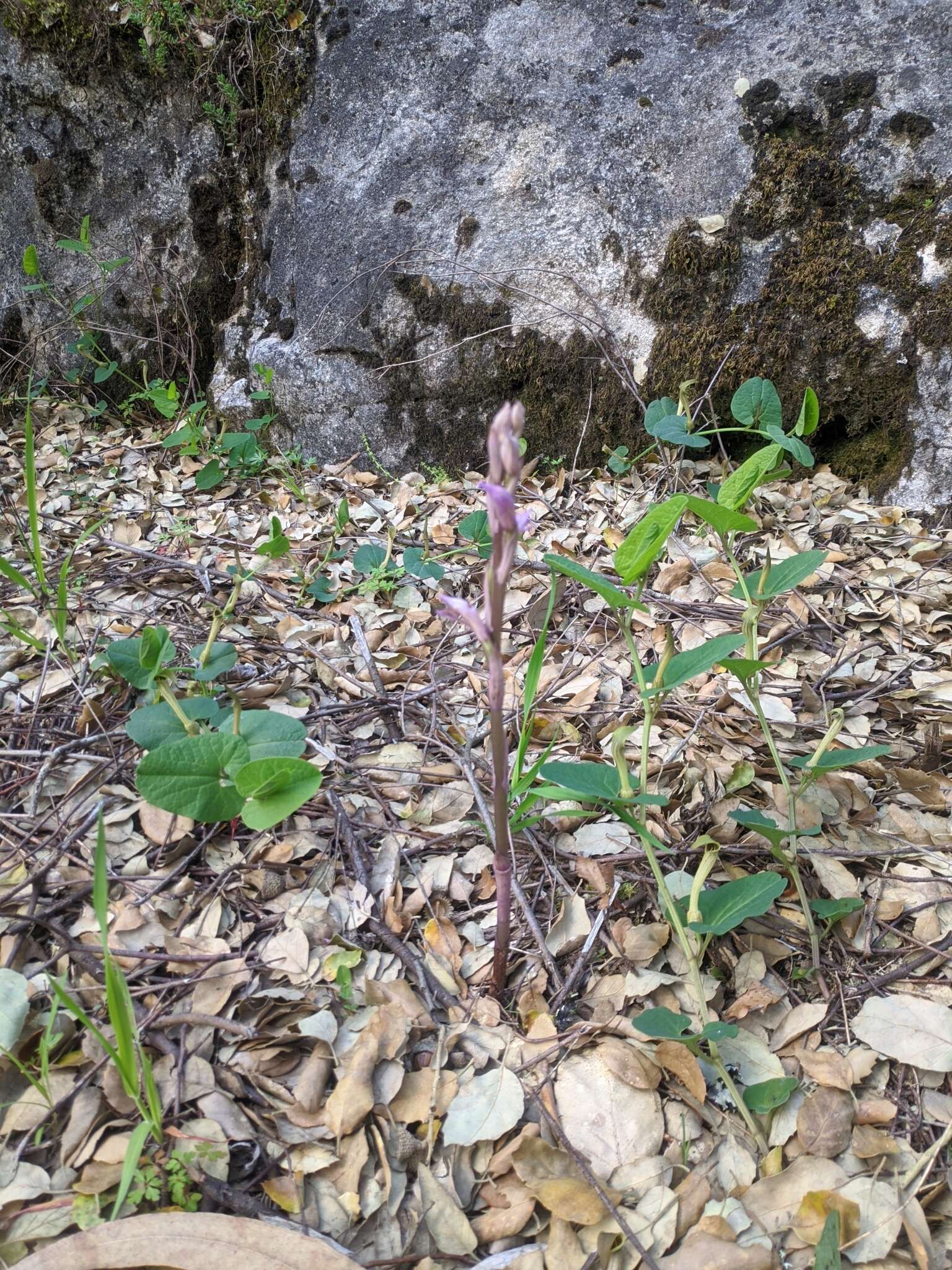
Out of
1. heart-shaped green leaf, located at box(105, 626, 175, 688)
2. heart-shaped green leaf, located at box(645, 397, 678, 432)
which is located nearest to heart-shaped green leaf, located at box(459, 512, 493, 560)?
heart-shaped green leaf, located at box(645, 397, 678, 432)

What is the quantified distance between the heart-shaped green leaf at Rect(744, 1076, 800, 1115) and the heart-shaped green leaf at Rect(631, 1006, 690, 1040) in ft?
0.41

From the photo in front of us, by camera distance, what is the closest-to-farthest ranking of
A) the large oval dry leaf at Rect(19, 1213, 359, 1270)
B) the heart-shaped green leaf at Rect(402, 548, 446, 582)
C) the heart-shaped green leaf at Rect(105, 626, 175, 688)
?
the large oval dry leaf at Rect(19, 1213, 359, 1270) < the heart-shaped green leaf at Rect(105, 626, 175, 688) < the heart-shaped green leaf at Rect(402, 548, 446, 582)

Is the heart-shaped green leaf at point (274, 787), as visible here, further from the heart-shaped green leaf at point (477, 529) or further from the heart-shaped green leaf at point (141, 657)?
the heart-shaped green leaf at point (477, 529)

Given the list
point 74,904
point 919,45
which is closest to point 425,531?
point 74,904

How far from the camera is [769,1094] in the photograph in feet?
3.44

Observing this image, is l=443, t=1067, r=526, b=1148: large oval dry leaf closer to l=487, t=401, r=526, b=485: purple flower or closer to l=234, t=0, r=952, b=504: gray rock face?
l=487, t=401, r=526, b=485: purple flower

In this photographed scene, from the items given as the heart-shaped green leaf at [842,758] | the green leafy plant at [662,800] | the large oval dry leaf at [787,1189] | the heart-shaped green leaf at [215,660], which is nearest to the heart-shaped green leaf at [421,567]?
the heart-shaped green leaf at [215,660]

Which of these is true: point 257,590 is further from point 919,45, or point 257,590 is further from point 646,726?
point 919,45

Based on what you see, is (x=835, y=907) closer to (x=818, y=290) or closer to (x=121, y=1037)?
(x=121, y=1037)

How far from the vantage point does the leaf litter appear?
3.18 feet

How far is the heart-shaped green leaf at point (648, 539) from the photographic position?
1.14 meters

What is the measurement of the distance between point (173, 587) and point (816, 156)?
2.33 m

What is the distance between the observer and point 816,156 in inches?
94.3

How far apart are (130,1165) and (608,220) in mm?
2766
